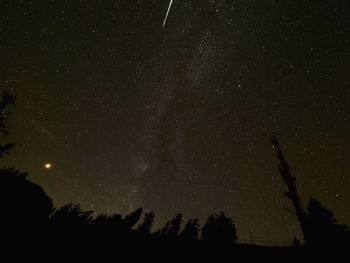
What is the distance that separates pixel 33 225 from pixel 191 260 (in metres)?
11.0

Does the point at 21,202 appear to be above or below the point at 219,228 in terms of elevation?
below

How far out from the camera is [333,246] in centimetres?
811

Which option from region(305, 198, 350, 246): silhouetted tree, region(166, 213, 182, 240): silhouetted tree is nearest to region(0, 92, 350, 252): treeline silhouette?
region(305, 198, 350, 246): silhouetted tree

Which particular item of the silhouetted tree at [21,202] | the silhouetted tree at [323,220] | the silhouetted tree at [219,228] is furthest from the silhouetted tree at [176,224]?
the silhouetted tree at [21,202]

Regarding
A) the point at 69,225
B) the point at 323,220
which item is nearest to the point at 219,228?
the point at 323,220

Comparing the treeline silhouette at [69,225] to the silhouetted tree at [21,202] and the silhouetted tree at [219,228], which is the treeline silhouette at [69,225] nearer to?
the silhouetted tree at [21,202]

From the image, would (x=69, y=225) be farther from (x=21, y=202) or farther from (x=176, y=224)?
(x=176, y=224)

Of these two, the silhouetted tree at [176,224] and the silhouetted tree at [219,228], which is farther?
the silhouetted tree at [176,224]

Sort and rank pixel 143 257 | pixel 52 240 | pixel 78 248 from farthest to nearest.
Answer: pixel 52 240 < pixel 78 248 < pixel 143 257

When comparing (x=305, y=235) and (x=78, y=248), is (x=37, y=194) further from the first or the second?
(x=305, y=235)

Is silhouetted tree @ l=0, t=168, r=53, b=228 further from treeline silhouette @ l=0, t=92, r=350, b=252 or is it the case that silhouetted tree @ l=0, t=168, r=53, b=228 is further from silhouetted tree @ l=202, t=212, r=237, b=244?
silhouetted tree @ l=202, t=212, r=237, b=244

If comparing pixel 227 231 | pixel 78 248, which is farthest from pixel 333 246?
pixel 227 231

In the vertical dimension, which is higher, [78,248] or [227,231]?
[227,231]

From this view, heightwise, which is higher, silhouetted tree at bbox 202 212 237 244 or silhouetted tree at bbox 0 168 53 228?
silhouetted tree at bbox 202 212 237 244
